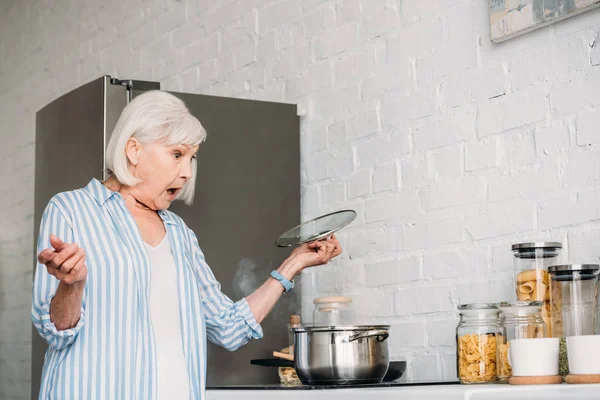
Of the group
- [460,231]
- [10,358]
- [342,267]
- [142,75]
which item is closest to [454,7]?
[460,231]

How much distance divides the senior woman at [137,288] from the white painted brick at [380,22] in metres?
0.72

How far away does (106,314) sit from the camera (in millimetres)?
2002

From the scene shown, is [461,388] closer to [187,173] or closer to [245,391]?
[245,391]

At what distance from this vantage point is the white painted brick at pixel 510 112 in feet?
7.12

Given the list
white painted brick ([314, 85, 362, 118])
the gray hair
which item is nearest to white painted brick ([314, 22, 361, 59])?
white painted brick ([314, 85, 362, 118])

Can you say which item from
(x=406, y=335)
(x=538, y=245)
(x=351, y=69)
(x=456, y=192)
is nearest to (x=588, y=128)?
(x=538, y=245)

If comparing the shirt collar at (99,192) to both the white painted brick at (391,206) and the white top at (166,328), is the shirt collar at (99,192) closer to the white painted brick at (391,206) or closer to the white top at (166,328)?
the white top at (166,328)

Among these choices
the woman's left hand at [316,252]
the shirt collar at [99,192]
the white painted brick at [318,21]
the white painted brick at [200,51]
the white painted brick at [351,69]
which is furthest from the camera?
the white painted brick at [200,51]

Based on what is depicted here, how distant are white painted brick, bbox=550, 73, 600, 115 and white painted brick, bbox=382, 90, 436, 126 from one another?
42 centimetres

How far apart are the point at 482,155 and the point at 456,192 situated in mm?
128

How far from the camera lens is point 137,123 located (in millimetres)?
2143

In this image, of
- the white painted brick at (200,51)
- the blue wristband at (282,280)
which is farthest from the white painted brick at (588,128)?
the white painted brick at (200,51)

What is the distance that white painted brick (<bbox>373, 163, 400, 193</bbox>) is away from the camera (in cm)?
257

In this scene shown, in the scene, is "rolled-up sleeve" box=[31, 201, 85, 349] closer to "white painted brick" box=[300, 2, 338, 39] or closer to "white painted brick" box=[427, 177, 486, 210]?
"white painted brick" box=[427, 177, 486, 210]
